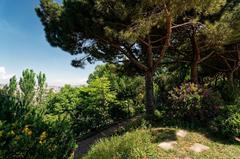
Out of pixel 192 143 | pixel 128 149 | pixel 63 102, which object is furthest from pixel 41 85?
pixel 63 102

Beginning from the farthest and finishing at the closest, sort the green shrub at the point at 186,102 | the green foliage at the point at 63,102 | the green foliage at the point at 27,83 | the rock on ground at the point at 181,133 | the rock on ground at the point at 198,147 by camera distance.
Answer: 1. the green foliage at the point at 63,102
2. the green shrub at the point at 186,102
3. the rock on ground at the point at 181,133
4. the rock on ground at the point at 198,147
5. the green foliage at the point at 27,83

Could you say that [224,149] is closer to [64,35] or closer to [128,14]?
[128,14]

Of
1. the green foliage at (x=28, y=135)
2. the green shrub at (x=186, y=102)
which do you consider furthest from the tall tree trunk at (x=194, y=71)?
the green foliage at (x=28, y=135)

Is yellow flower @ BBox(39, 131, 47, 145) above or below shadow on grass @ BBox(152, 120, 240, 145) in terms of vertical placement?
above

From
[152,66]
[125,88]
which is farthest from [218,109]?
[125,88]

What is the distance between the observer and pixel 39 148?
435 centimetres

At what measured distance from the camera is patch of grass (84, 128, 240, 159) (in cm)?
762

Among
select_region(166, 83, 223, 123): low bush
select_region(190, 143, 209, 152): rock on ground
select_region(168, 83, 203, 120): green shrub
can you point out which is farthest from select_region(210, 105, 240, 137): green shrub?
select_region(190, 143, 209, 152): rock on ground

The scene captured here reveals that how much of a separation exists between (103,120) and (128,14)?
24.6 feet

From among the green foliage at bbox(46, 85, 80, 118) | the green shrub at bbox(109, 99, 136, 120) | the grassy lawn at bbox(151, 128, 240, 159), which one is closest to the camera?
the grassy lawn at bbox(151, 128, 240, 159)

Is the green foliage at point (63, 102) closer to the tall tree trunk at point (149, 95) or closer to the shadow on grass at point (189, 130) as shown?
the tall tree trunk at point (149, 95)

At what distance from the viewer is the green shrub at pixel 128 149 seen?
24.7ft

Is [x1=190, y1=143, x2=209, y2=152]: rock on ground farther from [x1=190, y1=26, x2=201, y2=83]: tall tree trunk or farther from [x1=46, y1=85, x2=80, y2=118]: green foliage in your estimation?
[x1=46, y1=85, x2=80, y2=118]: green foliage

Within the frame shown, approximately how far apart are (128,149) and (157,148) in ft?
2.79
